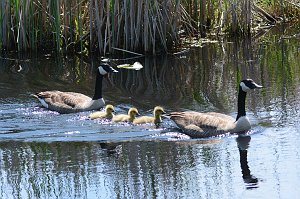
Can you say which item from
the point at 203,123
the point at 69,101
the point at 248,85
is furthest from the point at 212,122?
the point at 69,101

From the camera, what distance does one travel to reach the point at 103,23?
18719 mm

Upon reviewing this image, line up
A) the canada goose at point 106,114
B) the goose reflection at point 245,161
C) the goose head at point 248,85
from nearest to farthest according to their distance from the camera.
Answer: the goose reflection at point 245,161
the goose head at point 248,85
the canada goose at point 106,114

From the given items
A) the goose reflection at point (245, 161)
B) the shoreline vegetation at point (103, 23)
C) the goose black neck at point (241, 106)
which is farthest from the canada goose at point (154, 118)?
the shoreline vegetation at point (103, 23)

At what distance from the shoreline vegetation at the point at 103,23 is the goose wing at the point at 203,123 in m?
5.33

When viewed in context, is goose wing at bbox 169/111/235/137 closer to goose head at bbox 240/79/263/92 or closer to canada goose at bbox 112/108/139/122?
goose head at bbox 240/79/263/92

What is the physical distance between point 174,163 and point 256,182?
1.35 meters

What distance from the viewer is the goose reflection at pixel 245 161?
1012cm

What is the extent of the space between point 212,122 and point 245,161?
6.00ft

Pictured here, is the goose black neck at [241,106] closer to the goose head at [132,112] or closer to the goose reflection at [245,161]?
the goose reflection at [245,161]

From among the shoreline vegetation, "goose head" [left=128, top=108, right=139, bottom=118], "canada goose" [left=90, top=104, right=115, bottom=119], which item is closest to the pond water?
"canada goose" [left=90, top=104, right=115, bottom=119]

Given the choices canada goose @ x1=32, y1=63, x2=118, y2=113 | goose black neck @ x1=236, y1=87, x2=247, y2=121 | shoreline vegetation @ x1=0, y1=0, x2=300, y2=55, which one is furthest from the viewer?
shoreline vegetation @ x1=0, y1=0, x2=300, y2=55

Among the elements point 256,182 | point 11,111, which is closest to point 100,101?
point 11,111

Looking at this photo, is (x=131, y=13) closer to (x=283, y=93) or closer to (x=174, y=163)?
(x=283, y=93)

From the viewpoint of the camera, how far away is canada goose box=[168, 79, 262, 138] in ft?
41.9
